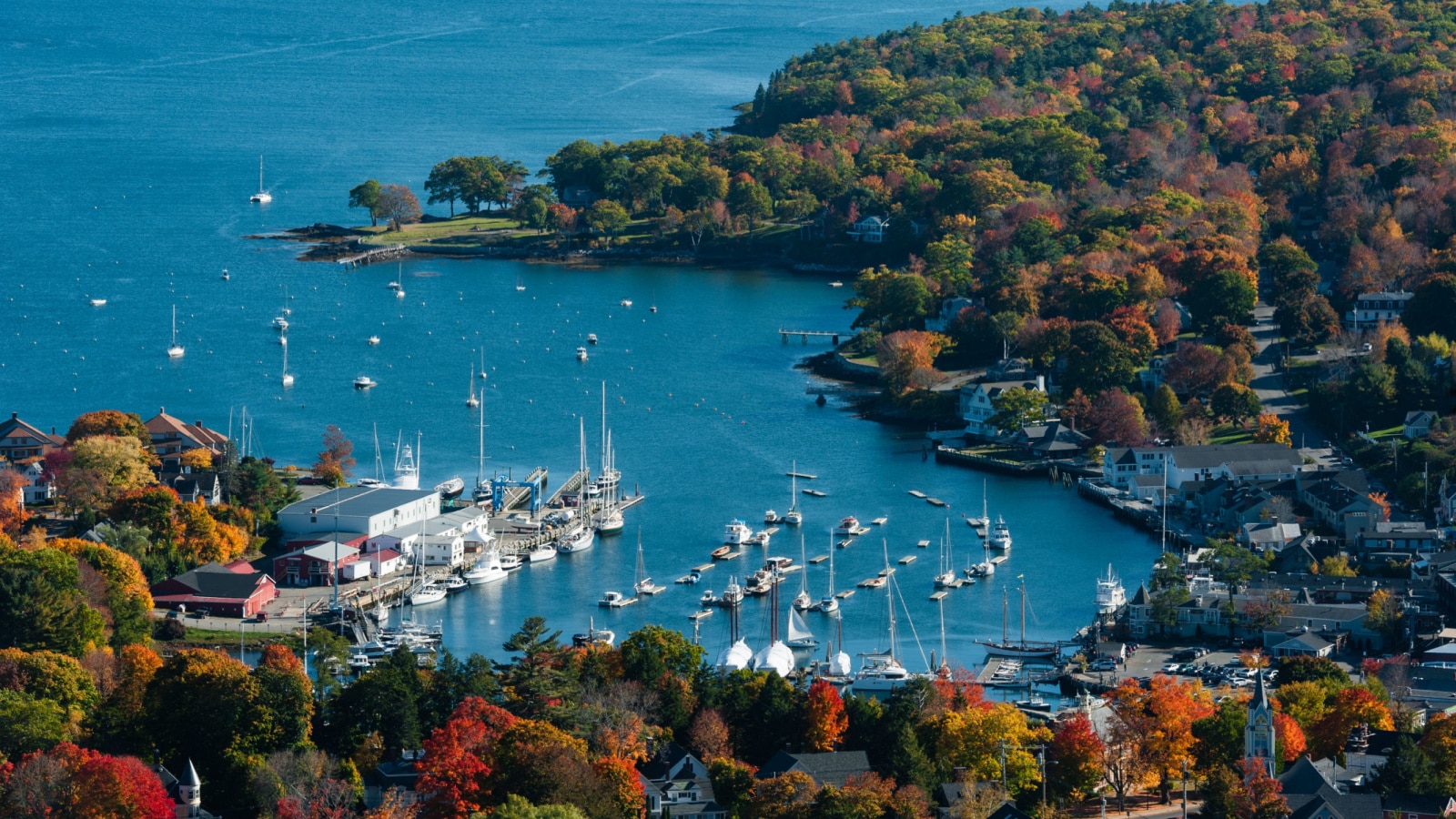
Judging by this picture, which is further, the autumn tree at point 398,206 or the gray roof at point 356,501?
the autumn tree at point 398,206

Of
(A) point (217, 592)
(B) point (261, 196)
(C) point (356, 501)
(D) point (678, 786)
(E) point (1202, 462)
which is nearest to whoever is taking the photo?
(D) point (678, 786)

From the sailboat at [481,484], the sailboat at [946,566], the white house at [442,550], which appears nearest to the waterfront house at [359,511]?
the white house at [442,550]

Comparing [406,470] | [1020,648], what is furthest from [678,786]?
[406,470]

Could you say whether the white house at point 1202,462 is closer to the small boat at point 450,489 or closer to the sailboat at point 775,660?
the sailboat at point 775,660

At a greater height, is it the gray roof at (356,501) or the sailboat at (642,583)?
the gray roof at (356,501)

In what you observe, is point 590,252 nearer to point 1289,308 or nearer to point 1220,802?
point 1289,308

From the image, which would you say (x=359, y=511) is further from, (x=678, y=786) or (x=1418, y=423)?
(x=1418, y=423)

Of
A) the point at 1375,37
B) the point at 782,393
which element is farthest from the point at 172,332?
the point at 1375,37
